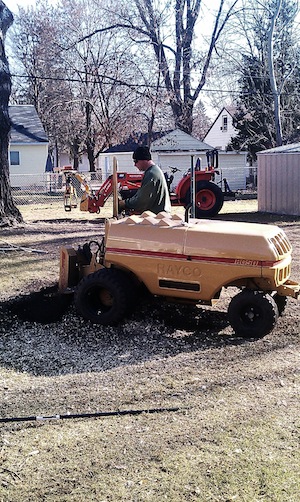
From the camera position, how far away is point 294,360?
5160 millimetres

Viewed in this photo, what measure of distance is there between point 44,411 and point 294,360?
85.1 inches

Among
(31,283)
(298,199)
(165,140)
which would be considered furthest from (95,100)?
(31,283)

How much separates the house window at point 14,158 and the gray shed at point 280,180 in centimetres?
2264

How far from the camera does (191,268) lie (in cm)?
565

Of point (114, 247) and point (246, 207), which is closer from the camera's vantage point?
point (114, 247)

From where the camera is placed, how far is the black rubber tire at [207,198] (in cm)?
1652

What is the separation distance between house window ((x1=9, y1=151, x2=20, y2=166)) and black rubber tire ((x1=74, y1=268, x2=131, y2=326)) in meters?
32.9

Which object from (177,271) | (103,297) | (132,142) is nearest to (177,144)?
(132,142)

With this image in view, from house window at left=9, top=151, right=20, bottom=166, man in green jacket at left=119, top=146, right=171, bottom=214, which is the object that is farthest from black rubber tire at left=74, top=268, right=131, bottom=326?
house window at left=9, top=151, right=20, bottom=166

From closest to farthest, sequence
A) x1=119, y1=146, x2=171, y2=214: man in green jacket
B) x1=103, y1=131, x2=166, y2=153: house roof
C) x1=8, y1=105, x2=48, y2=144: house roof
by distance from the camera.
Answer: x1=119, y1=146, x2=171, y2=214: man in green jacket → x1=103, y1=131, x2=166, y2=153: house roof → x1=8, y1=105, x2=48, y2=144: house roof

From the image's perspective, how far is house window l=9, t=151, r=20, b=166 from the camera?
123 feet

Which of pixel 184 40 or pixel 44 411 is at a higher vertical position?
pixel 184 40

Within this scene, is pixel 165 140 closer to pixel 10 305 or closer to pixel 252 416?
pixel 10 305

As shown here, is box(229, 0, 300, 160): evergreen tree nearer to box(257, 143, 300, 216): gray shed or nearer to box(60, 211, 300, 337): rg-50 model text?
box(257, 143, 300, 216): gray shed
